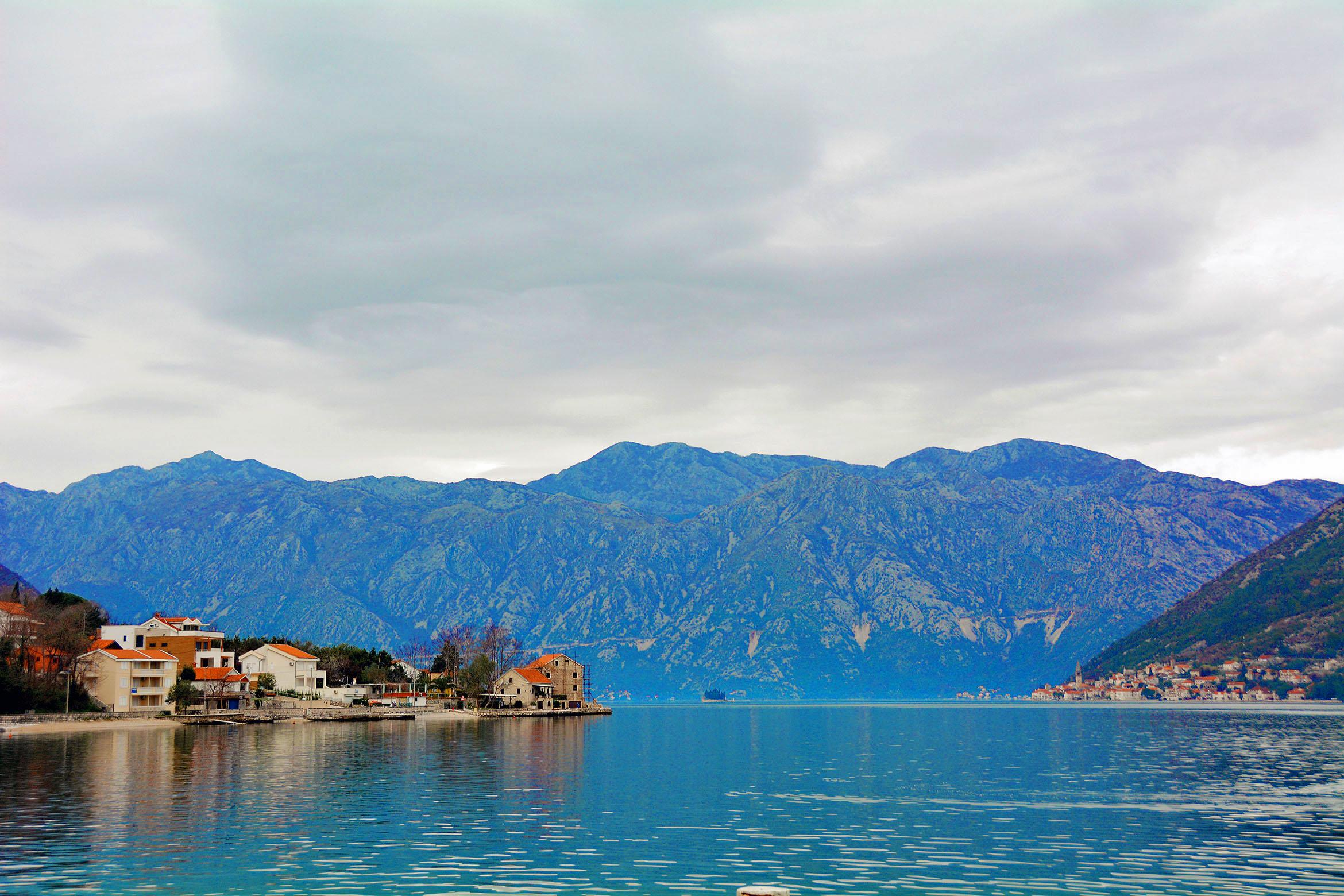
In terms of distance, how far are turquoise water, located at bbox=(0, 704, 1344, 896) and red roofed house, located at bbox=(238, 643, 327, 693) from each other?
79556mm

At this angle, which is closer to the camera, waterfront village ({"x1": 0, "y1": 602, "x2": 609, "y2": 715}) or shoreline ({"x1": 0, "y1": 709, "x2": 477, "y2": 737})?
shoreline ({"x1": 0, "y1": 709, "x2": 477, "y2": 737})

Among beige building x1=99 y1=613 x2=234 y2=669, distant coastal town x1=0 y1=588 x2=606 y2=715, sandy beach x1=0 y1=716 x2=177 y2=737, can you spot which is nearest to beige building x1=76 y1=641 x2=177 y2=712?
distant coastal town x1=0 y1=588 x2=606 y2=715

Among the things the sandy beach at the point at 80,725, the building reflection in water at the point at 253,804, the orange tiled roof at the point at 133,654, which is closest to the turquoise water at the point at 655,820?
the building reflection in water at the point at 253,804

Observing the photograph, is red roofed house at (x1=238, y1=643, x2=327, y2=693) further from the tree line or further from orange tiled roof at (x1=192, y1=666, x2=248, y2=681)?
the tree line

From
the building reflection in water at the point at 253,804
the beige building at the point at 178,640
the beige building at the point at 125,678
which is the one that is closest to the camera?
the building reflection in water at the point at 253,804

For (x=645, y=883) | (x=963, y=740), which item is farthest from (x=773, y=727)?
(x=645, y=883)

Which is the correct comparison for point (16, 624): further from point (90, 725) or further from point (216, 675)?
point (216, 675)

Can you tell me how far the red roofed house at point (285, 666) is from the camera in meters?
186

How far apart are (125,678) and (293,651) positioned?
41.3 metres

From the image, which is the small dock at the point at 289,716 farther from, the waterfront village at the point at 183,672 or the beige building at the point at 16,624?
the beige building at the point at 16,624

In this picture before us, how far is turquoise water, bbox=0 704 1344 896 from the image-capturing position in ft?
123

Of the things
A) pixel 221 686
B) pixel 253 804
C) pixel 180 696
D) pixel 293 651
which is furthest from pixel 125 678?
pixel 253 804

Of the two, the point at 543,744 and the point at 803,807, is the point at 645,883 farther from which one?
the point at 543,744

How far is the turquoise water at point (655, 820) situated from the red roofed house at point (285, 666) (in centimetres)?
7956
